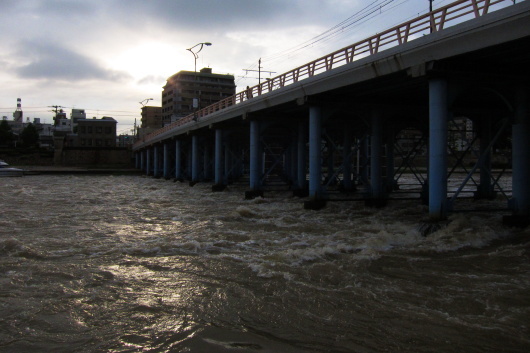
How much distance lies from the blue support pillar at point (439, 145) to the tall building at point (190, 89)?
120795mm

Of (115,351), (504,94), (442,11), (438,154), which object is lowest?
(115,351)

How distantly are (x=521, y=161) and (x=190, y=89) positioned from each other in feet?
421

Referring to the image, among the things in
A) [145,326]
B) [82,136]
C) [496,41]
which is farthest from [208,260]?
[82,136]

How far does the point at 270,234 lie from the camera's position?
14.0m

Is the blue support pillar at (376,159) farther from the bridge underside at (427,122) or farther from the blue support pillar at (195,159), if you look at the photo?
the blue support pillar at (195,159)

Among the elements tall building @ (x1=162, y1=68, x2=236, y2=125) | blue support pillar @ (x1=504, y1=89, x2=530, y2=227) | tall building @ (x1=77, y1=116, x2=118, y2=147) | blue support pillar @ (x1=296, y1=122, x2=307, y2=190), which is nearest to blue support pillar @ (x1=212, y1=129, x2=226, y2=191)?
blue support pillar @ (x1=296, y1=122, x2=307, y2=190)

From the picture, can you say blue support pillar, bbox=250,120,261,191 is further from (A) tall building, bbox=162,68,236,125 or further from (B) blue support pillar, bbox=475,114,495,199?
(A) tall building, bbox=162,68,236,125

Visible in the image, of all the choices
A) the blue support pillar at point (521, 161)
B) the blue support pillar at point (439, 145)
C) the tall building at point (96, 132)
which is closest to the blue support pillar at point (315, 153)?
the blue support pillar at point (439, 145)

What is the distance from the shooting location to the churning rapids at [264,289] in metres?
5.54

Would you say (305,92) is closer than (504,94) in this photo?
No

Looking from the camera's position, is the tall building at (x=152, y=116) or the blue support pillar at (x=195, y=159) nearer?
the blue support pillar at (x=195, y=159)

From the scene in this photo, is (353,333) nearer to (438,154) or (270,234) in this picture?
(270,234)

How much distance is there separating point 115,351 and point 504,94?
51.7ft

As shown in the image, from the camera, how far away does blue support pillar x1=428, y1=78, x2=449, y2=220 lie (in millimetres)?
14102
